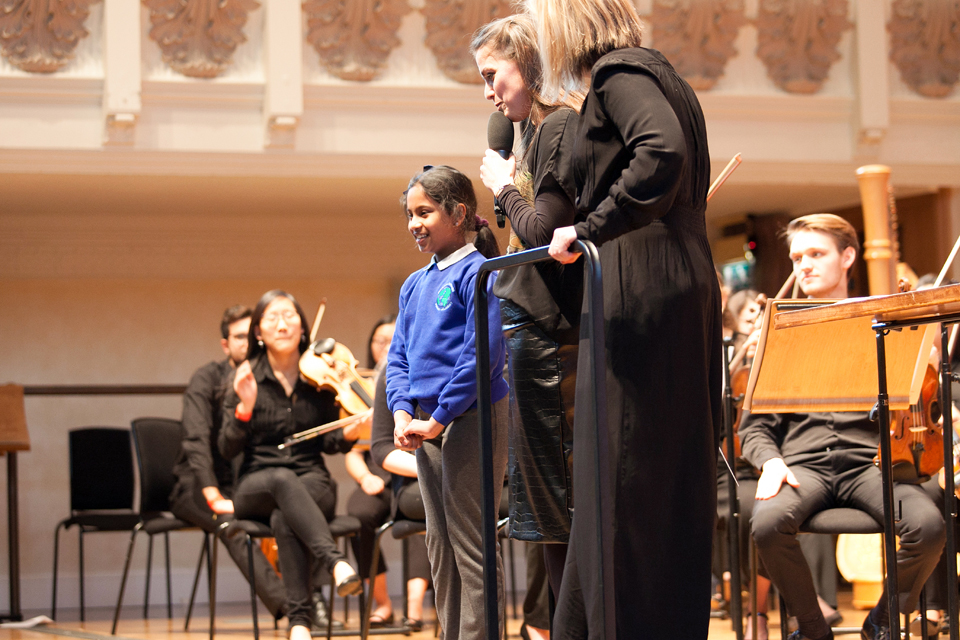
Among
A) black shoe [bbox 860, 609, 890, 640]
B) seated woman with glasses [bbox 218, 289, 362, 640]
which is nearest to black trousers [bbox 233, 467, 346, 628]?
seated woman with glasses [bbox 218, 289, 362, 640]

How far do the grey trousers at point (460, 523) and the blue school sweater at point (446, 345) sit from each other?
0.06 meters

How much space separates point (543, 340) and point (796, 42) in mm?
4290

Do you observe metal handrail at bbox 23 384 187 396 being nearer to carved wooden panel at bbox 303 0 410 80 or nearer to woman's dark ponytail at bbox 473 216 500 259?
carved wooden panel at bbox 303 0 410 80

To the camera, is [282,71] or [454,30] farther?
[454,30]

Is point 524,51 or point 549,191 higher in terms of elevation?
point 524,51

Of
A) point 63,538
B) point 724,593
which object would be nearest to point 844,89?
point 724,593

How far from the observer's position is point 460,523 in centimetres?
246

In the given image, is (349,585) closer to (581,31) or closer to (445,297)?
(445,297)

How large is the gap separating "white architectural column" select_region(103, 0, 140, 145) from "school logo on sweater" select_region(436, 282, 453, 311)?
2.90 meters

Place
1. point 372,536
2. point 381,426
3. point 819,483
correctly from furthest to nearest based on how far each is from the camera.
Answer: point 372,536 < point 381,426 < point 819,483

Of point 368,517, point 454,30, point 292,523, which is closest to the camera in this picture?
point 292,523

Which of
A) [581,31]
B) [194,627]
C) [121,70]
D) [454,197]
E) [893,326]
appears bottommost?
[194,627]

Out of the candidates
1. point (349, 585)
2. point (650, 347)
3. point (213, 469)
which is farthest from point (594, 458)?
point (213, 469)

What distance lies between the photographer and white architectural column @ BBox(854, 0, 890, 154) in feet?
18.4
